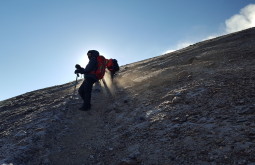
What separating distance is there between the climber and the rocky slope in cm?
72

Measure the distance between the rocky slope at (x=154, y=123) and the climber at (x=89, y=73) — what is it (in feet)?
2.35

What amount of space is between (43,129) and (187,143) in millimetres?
6605

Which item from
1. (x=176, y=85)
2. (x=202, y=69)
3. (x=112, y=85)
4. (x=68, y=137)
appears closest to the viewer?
(x=68, y=137)

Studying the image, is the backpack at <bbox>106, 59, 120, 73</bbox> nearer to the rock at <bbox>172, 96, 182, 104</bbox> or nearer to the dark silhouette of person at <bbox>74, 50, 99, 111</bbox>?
the dark silhouette of person at <bbox>74, 50, 99, 111</bbox>

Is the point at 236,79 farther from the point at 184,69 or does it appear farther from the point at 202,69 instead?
the point at 184,69

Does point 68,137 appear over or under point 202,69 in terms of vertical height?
under

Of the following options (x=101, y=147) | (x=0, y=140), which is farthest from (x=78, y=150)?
(x=0, y=140)

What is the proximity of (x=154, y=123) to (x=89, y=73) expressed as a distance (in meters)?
5.51

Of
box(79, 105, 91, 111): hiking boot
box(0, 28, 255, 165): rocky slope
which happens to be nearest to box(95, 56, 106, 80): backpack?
box(0, 28, 255, 165): rocky slope

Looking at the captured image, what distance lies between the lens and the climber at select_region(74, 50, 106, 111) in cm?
1423

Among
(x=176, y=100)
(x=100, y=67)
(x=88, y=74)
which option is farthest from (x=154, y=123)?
(x=100, y=67)

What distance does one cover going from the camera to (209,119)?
9.26 metres

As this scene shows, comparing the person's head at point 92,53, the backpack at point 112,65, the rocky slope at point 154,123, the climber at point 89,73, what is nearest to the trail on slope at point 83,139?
the rocky slope at point 154,123

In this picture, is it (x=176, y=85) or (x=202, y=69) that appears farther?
(x=202, y=69)
